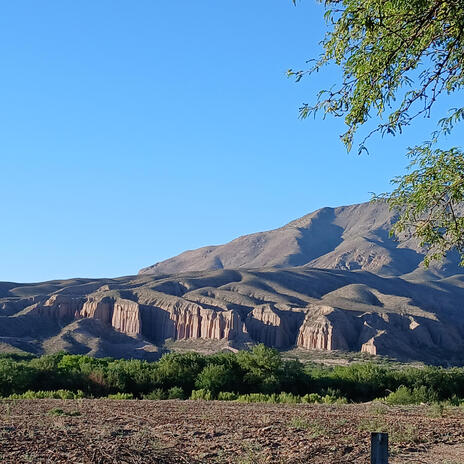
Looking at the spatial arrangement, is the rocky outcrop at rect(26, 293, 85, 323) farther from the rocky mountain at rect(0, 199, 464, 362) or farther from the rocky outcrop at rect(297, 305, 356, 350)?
the rocky outcrop at rect(297, 305, 356, 350)

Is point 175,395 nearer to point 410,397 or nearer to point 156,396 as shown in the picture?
point 156,396

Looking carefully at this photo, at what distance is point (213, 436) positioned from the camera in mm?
11156

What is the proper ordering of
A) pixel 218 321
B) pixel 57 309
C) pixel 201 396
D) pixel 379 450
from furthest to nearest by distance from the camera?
pixel 57 309 → pixel 218 321 → pixel 201 396 → pixel 379 450

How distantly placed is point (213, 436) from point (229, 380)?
16.9 metres

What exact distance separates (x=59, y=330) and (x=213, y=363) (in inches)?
3003

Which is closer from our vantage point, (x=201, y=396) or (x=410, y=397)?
(x=410, y=397)

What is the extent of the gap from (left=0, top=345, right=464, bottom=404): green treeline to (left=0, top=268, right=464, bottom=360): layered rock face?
61.3 m

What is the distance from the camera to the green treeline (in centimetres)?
2531

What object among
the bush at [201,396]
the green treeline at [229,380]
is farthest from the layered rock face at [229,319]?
the bush at [201,396]

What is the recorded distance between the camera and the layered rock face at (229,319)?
9931 cm

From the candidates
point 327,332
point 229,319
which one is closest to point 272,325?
point 229,319

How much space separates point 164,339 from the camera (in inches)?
4400

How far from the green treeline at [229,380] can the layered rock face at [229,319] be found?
61.3 metres

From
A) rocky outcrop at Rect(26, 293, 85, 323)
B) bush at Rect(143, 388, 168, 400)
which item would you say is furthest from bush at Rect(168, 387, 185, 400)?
rocky outcrop at Rect(26, 293, 85, 323)
